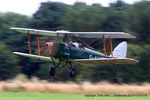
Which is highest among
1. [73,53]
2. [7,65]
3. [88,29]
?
[88,29]

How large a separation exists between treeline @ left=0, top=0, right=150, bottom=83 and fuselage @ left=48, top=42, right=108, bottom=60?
14069 mm

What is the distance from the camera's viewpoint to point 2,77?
3428cm

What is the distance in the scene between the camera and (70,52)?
52.2 feet

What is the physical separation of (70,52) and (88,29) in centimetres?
2120

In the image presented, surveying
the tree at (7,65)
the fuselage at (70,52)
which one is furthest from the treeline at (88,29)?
the fuselage at (70,52)

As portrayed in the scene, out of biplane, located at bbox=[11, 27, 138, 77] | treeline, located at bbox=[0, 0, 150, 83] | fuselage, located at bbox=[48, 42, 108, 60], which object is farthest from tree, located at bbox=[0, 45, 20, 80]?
fuselage, located at bbox=[48, 42, 108, 60]

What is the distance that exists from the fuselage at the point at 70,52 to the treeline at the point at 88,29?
1407cm

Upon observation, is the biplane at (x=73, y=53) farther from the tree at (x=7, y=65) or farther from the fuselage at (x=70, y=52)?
the tree at (x=7, y=65)

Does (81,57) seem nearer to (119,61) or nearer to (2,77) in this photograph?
(119,61)

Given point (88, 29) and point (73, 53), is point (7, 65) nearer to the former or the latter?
point (88, 29)

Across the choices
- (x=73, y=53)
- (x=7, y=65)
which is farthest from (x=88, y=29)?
(x=73, y=53)

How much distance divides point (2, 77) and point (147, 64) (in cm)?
1463

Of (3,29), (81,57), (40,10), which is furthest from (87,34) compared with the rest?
(40,10)

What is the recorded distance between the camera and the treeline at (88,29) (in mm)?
31688
